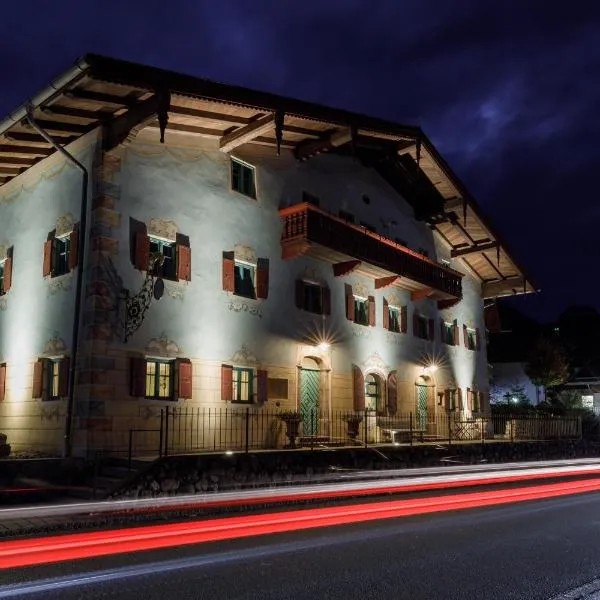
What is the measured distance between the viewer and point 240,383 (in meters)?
19.2

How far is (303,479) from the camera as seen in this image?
1606 cm

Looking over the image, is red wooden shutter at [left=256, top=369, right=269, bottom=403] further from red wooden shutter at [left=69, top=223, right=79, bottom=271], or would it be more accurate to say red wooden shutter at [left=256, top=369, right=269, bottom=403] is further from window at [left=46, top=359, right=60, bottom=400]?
red wooden shutter at [left=69, top=223, right=79, bottom=271]

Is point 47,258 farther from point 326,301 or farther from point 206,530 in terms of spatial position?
point 206,530

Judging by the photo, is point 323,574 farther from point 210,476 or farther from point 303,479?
point 303,479

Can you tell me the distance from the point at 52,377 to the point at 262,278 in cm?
647

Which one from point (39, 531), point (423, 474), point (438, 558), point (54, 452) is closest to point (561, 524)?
point (438, 558)

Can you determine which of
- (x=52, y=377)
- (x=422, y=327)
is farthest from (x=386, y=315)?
(x=52, y=377)

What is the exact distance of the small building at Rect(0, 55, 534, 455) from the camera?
641 inches

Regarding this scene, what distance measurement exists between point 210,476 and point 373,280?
41.3 ft

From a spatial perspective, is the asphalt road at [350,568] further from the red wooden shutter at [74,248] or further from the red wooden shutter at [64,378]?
the red wooden shutter at [74,248]

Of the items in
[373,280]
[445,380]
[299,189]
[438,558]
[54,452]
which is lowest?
[438,558]

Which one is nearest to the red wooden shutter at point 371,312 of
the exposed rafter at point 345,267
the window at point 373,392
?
the window at point 373,392

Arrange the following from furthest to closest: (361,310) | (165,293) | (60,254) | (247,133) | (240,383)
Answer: (361,310) < (240,383) < (247,133) < (60,254) < (165,293)

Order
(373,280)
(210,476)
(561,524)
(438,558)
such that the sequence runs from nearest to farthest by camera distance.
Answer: (438,558) < (561,524) < (210,476) < (373,280)
